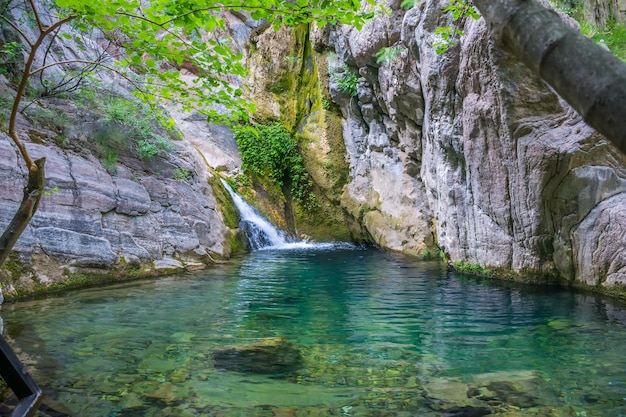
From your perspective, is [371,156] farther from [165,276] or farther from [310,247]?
[165,276]

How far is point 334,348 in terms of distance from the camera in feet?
17.8

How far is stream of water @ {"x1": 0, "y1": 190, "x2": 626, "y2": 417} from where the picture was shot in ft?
12.8

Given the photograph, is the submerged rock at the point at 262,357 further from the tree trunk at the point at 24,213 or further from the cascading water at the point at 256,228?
the cascading water at the point at 256,228

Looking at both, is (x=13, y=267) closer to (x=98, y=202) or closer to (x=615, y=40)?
(x=98, y=202)

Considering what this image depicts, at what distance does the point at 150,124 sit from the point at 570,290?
459 inches

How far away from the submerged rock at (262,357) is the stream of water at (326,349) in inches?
1.0

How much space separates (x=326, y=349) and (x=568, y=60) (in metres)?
4.55

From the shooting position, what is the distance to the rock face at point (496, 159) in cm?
781

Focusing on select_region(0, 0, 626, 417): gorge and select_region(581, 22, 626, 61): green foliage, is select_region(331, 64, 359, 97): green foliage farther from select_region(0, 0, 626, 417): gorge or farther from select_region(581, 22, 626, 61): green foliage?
select_region(581, 22, 626, 61): green foliage

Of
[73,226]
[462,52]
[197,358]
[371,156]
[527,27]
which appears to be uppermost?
[462,52]

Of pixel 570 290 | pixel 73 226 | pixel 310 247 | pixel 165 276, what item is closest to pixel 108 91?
pixel 73 226

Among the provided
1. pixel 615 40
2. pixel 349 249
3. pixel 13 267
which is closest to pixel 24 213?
pixel 13 267

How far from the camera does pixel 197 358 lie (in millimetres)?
5059

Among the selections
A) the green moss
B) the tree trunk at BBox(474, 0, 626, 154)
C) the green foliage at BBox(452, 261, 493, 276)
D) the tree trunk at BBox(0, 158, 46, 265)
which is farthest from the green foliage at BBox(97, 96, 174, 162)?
the tree trunk at BBox(474, 0, 626, 154)
